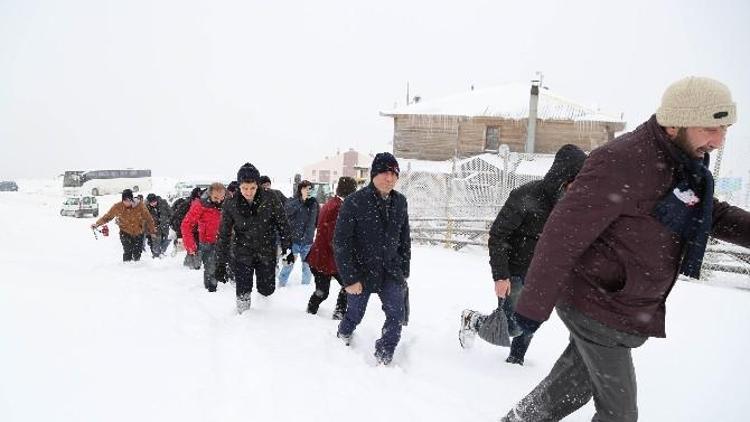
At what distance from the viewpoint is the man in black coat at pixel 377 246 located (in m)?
4.14

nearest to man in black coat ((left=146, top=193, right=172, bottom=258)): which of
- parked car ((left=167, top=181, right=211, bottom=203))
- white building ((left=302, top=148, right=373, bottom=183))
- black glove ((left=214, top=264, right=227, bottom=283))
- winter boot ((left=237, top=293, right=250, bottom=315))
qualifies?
black glove ((left=214, top=264, right=227, bottom=283))

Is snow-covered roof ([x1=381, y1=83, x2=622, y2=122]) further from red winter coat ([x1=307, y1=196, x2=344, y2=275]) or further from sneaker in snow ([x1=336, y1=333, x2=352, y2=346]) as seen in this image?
sneaker in snow ([x1=336, y1=333, x2=352, y2=346])

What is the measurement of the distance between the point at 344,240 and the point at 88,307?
2974 mm

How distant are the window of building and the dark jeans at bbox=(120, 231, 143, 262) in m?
24.2

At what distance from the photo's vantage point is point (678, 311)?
6.96m

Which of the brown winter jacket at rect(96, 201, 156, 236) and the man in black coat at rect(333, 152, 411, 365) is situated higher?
the man in black coat at rect(333, 152, 411, 365)

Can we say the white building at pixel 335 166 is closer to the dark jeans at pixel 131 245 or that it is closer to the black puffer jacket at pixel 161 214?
the black puffer jacket at pixel 161 214

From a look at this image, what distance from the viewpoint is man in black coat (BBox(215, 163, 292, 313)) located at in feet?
18.0

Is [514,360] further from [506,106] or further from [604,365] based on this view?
[506,106]

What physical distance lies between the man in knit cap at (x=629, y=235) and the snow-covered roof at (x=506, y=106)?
28.6 metres

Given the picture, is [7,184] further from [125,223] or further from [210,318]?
[210,318]

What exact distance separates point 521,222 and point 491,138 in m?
27.8

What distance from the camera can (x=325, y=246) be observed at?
18.6 ft

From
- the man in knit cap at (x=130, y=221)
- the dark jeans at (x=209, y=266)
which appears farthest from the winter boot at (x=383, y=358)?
the man in knit cap at (x=130, y=221)
